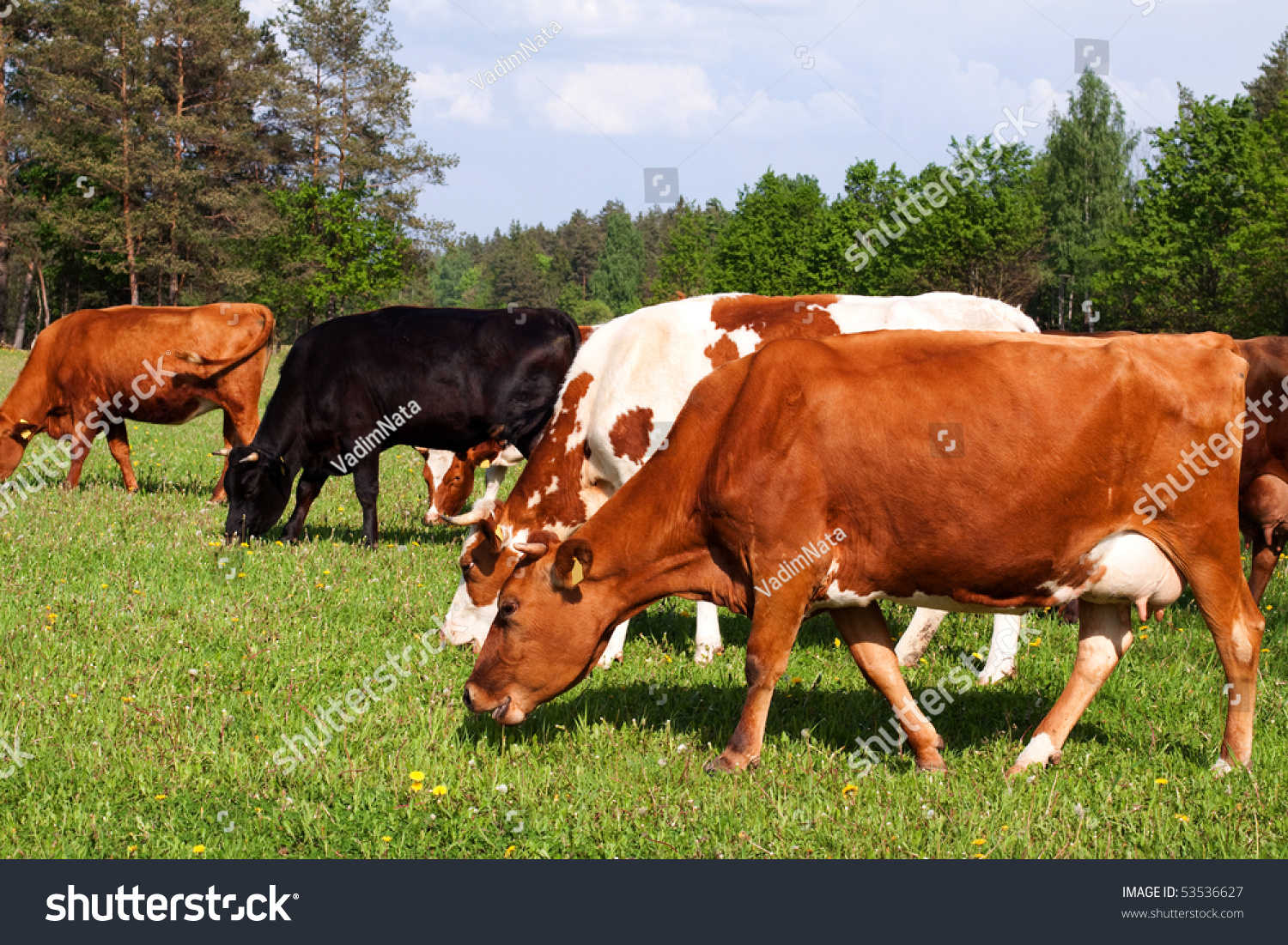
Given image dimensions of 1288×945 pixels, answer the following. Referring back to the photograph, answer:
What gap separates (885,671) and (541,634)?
5.63 ft

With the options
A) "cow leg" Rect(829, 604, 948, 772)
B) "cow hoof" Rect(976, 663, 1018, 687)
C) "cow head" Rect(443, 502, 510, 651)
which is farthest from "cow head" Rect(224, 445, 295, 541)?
"cow leg" Rect(829, 604, 948, 772)

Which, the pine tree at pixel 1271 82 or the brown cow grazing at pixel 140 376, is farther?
the pine tree at pixel 1271 82

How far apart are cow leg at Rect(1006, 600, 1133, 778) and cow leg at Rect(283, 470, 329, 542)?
26.2 ft

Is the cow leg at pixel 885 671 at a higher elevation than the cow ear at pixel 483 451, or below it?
below

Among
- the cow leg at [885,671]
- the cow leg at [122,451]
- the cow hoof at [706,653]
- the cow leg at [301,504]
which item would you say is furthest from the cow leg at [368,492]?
the cow leg at [885,671]

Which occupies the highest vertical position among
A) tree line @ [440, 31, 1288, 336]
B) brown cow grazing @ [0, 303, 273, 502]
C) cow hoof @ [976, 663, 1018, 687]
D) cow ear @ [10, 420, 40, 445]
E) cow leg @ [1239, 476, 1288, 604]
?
tree line @ [440, 31, 1288, 336]

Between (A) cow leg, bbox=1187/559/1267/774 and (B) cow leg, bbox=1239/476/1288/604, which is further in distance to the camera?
(B) cow leg, bbox=1239/476/1288/604

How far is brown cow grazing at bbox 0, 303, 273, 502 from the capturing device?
14.1 metres

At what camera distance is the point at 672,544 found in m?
5.34

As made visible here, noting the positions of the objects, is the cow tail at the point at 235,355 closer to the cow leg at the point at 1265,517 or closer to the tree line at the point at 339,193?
the cow leg at the point at 1265,517

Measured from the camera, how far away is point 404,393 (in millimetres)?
11688

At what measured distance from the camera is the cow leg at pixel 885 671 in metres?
5.45

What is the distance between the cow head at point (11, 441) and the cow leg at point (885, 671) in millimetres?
11609

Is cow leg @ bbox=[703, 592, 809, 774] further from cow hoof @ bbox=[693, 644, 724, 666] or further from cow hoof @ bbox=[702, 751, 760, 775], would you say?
cow hoof @ bbox=[693, 644, 724, 666]
